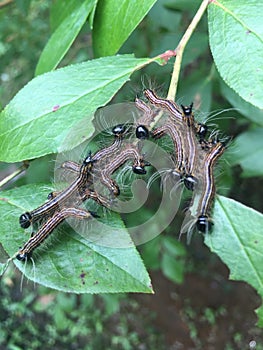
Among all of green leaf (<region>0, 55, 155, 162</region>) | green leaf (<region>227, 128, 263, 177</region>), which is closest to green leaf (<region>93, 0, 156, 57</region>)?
green leaf (<region>0, 55, 155, 162</region>)

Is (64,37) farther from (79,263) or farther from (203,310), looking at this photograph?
(203,310)

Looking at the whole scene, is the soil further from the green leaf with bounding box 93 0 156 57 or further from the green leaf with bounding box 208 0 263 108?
the green leaf with bounding box 208 0 263 108

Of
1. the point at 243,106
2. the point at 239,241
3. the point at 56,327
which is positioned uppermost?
the point at 239,241

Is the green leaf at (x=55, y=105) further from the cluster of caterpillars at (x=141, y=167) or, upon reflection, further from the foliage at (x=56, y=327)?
the foliage at (x=56, y=327)

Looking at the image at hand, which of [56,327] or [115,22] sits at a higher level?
[115,22]

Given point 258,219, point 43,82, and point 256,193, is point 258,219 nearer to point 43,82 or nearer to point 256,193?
point 43,82

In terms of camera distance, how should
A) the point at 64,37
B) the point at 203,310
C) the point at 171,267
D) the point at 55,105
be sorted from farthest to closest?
Answer: the point at 203,310 → the point at 171,267 → the point at 64,37 → the point at 55,105

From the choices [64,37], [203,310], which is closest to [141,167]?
[64,37]

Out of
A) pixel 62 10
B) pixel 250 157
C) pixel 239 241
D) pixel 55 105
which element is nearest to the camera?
pixel 239 241

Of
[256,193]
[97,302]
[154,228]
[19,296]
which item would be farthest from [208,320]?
[154,228]
